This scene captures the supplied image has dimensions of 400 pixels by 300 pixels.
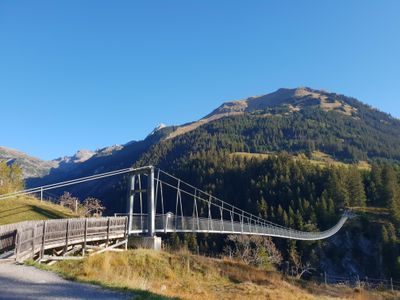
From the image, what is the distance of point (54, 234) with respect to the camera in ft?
Result: 43.0

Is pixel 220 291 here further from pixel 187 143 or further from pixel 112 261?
pixel 187 143

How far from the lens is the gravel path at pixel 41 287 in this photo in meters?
6.57

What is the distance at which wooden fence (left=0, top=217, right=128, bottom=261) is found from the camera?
10477 millimetres

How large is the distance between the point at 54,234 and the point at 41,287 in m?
6.25

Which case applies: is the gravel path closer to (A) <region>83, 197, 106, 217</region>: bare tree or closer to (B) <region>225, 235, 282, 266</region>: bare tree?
(B) <region>225, 235, 282, 266</region>: bare tree

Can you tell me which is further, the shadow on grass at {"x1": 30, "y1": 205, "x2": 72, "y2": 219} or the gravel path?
the shadow on grass at {"x1": 30, "y1": 205, "x2": 72, "y2": 219}

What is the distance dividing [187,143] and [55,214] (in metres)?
158

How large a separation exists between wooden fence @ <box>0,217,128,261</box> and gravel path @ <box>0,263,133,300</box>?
67.4 inches

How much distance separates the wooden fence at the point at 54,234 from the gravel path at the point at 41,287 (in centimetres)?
171

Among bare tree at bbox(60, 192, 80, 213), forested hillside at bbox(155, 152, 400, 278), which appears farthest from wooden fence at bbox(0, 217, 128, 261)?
forested hillside at bbox(155, 152, 400, 278)

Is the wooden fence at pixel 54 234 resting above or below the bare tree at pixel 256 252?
above

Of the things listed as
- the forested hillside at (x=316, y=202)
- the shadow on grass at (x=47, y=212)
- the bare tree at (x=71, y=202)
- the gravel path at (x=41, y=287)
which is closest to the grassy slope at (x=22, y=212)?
the shadow on grass at (x=47, y=212)

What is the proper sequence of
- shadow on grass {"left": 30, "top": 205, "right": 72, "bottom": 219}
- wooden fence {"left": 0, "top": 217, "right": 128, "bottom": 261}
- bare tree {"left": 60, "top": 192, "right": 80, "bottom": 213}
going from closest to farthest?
1. wooden fence {"left": 0, "top": 217, "right": 128, "bottom": 261}
2. shadow on grass {"left": 30, "top": 205, "right": 72, "bottom": 219}
3. bare tree {"left": 60, "top": 192, "right": 80, "bottom": 213}

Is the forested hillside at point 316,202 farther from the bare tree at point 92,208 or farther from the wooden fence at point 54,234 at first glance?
the wooden fence at point 54,234
